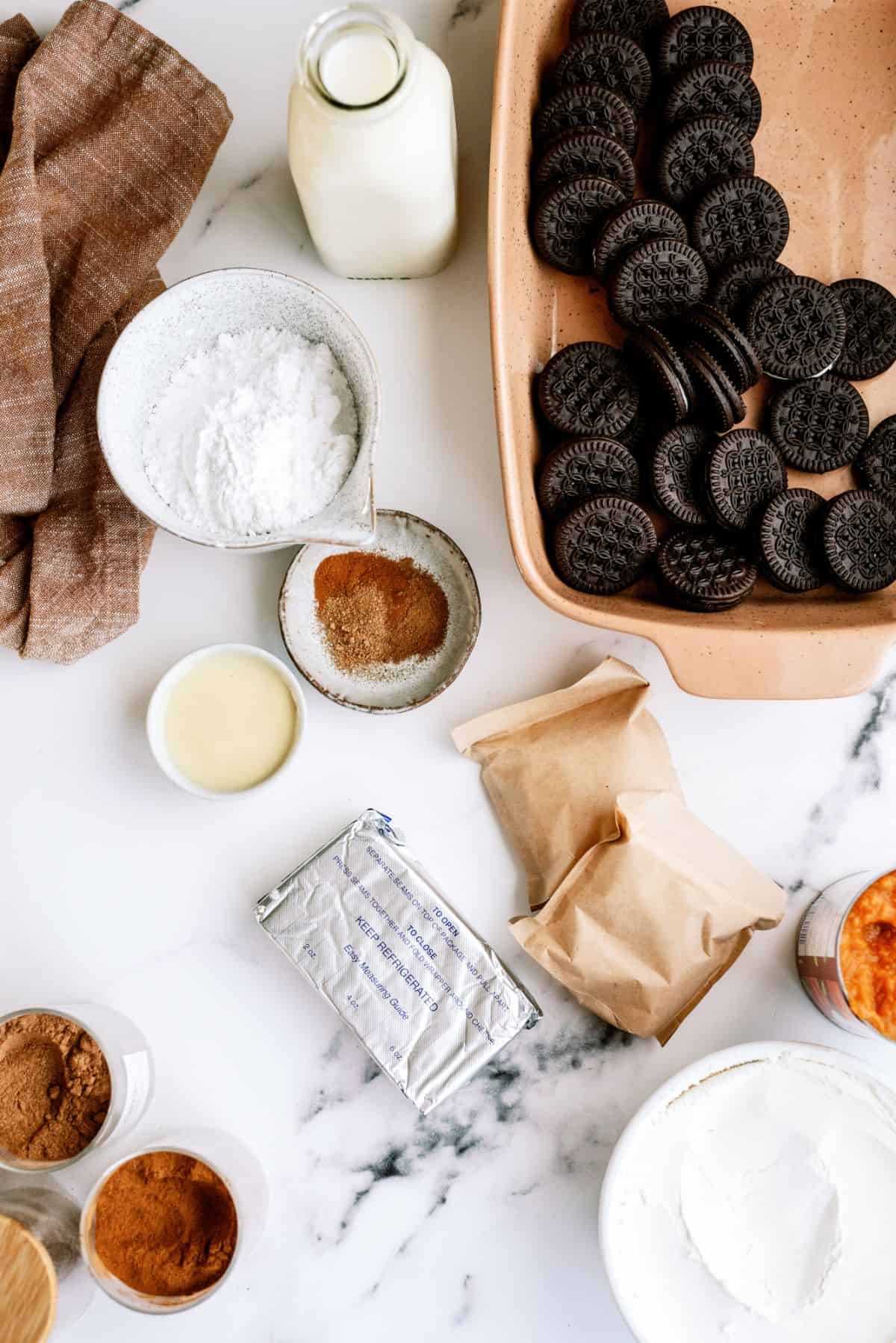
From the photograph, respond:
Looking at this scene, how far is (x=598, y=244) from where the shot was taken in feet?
3.05

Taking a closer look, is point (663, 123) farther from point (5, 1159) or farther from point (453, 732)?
point (5, 1159)

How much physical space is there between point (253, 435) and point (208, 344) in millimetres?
141

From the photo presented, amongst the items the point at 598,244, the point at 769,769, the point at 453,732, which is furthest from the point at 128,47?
the point at 769,769

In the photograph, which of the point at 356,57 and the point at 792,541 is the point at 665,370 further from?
the point at 356,57

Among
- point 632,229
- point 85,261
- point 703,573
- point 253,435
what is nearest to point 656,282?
point 632,229

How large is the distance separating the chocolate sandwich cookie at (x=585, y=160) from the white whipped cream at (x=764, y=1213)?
0.82m

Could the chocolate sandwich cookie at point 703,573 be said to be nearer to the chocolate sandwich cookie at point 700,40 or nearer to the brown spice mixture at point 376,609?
the brown spice mixture at point 376,609

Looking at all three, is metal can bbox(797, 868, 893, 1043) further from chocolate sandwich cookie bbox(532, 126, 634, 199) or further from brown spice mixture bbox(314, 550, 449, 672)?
chocolate sandwich cookie bbox(532, 126, 634, 199)

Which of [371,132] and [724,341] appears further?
[724,341]

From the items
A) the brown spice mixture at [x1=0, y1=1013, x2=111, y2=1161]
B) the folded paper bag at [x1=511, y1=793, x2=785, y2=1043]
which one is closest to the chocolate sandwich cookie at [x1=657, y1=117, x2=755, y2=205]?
the folded paper bag at [x1=511, y1=793, x2=785, y2=1043]

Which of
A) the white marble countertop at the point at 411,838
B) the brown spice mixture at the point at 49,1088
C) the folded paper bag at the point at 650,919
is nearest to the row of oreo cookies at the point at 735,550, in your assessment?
the white marble countertop at the point at 411,838

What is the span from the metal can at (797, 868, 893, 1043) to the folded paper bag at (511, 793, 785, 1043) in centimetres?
4

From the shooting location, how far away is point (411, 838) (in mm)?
1039

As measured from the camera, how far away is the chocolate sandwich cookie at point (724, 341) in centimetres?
92
